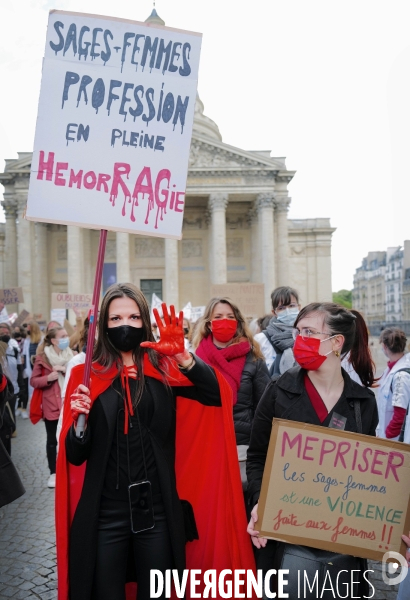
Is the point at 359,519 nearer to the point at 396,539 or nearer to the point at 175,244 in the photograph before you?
the point at 396,539

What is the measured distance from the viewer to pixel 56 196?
2.72 metres

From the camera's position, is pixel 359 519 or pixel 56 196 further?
pixel 56 196

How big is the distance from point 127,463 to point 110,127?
1.70 meters

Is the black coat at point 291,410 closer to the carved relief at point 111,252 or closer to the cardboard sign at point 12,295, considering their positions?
the cardboard sign at point 12,295

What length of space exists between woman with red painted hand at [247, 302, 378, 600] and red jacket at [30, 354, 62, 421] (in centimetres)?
485

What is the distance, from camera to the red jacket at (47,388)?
22.8ft

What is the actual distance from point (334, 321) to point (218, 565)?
1.48 meters

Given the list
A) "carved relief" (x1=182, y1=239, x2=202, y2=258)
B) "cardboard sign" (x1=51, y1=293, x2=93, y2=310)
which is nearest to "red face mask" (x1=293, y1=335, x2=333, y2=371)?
"cardboard sign" (x1=51, y1=293, x2=93, y2=310)

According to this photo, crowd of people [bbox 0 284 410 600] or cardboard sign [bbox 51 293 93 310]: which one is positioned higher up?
cardboard sign [bbox 51 293 93 310]

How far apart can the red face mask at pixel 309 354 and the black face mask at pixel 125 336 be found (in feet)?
2.63

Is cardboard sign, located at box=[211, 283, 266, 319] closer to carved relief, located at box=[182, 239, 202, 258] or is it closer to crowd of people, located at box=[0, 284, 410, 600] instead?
crowd of people, located at box=[0, 284, 410, 600]

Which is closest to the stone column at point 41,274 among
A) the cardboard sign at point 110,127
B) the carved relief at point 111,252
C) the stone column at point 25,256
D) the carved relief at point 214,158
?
the stone column at point 25,256

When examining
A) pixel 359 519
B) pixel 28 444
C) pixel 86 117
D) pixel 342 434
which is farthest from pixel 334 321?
pixel 28 444

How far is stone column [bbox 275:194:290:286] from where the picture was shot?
36.3 m
